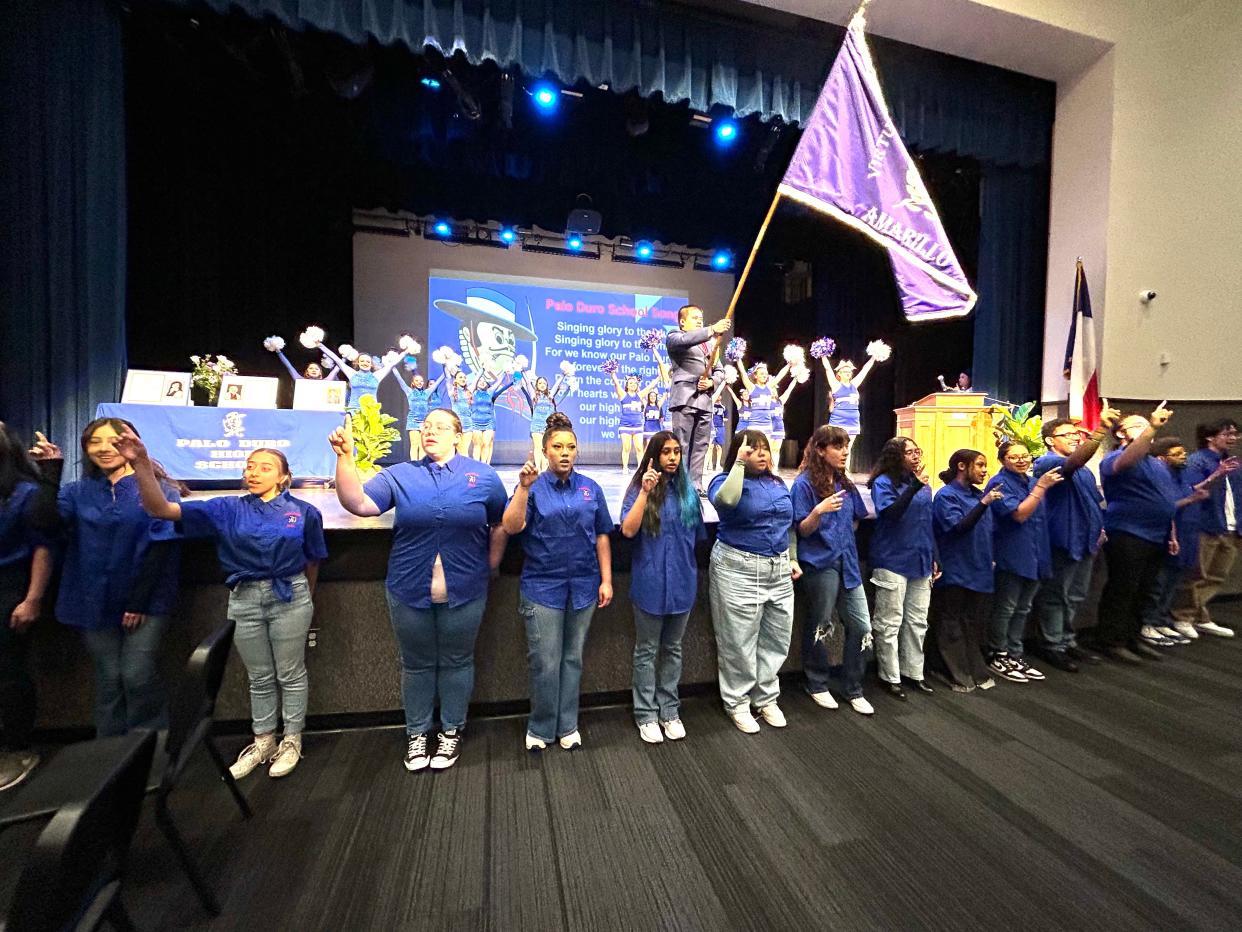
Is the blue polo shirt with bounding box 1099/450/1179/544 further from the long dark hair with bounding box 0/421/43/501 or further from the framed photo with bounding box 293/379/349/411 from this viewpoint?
the framed photo with bounding box 293/379/349/411

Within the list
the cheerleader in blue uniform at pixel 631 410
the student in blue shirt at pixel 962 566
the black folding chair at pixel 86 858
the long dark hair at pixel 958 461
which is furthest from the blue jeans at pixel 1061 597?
the cheerleader in blue uniform at pixel 631 410

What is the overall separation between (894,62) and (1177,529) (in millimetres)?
4822

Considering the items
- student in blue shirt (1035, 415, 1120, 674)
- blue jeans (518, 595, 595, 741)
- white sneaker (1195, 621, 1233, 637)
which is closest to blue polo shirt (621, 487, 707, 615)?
blue jeans (518, 595, 595, 741)

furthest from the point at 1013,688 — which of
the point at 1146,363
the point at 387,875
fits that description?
the point at 1146,363

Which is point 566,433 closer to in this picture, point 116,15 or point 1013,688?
point 1013,688

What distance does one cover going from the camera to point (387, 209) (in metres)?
7.44

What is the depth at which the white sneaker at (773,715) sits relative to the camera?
2648 mm

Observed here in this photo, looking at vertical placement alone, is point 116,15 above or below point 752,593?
above

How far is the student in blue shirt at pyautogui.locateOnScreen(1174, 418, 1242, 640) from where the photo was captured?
13.2ft

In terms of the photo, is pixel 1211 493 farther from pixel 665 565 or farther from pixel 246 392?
pixel 246 392

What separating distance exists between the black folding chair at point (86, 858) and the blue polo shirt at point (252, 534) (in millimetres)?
1048

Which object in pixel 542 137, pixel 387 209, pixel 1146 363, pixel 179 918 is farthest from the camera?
pixel 387 209

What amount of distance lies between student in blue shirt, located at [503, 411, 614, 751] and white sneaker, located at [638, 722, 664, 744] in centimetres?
30

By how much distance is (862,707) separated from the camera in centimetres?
278
